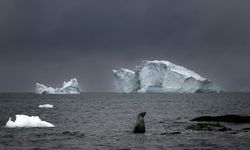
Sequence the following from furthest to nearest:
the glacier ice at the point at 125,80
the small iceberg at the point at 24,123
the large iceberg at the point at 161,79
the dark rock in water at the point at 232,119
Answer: the glacier ice at the point at 125,80, the large iceberg at the point at 161,79, the dark rock in water at the point at 232,119, the small iceberg at the point at 24,123

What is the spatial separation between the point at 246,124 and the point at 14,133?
2151 cm

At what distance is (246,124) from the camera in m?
42.5

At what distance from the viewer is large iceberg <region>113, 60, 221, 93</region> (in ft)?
573

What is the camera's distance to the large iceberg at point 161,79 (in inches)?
6875

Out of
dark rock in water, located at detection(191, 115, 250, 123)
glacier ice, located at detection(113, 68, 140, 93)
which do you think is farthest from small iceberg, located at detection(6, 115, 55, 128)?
glacier ice, located at detection(113, 68, 140, 93)

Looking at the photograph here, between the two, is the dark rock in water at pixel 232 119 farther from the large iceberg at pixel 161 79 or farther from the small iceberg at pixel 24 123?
the large iceberg at pixel 161 79

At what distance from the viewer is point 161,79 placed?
18450 centimetres

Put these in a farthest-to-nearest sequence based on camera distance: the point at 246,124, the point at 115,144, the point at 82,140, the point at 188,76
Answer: the point at 188,76 → the point at 246,124 → the point at 82,140 → the point at 115,144

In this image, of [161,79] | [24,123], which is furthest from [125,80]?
[24,123]

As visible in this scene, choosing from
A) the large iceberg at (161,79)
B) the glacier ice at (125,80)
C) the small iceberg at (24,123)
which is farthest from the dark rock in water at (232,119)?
the glacier ice at (125,80)

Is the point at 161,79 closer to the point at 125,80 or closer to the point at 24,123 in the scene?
the point at 125,80

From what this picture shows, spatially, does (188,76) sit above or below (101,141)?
above

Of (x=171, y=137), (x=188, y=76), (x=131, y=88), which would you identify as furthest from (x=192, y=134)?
(x=131, y=88)

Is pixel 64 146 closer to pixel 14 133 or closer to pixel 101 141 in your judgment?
pixel 101 141
